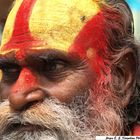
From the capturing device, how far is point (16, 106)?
6.30 ft

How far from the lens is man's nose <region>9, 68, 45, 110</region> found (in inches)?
75.1

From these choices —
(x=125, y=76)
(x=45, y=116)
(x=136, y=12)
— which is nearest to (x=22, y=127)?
(x=45, y=116)

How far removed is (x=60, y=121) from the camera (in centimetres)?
191

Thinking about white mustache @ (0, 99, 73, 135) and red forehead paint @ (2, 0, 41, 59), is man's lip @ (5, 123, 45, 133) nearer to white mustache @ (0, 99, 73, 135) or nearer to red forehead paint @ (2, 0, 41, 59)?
white mustache @ (0, 99, 73, 135)

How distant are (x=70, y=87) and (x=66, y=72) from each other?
0.24ft

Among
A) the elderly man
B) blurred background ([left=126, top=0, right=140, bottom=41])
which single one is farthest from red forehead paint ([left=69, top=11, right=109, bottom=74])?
blurred background ([left=126, top=0, right=140, bottom=41])

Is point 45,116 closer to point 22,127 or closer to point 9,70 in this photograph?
point 22,127

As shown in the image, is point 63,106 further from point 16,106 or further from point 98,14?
point 98,14

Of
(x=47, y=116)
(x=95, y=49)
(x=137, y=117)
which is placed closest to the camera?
(x=47, y=116)

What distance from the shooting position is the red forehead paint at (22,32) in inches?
79.5

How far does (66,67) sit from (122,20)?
0.35m

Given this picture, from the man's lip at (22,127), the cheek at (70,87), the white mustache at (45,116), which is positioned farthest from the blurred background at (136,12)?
the man's lip at (22,127)

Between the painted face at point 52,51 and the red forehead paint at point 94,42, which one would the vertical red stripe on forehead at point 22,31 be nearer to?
the painted face at point 52,51

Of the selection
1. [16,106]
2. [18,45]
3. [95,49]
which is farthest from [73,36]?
[16,106]
